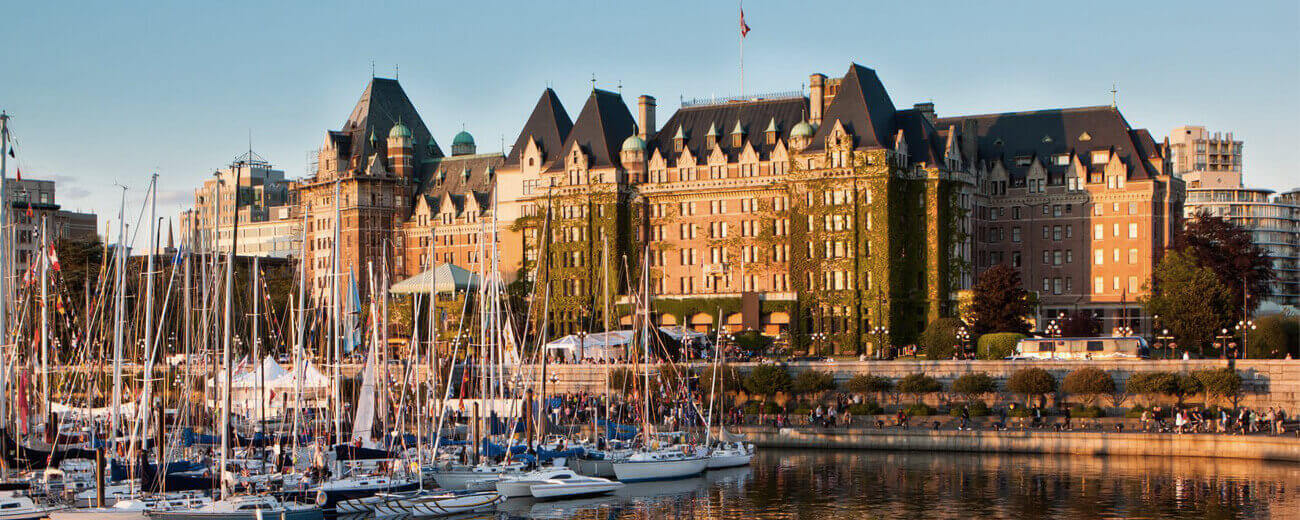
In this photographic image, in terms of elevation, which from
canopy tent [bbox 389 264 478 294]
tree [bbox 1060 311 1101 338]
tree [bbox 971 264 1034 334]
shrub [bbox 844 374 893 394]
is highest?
canopy tent [bbox 389 264 478 294]

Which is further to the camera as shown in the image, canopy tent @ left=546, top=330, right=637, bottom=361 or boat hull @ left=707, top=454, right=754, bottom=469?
canopy tent @ left=546, top=330, right=637, bottom=361

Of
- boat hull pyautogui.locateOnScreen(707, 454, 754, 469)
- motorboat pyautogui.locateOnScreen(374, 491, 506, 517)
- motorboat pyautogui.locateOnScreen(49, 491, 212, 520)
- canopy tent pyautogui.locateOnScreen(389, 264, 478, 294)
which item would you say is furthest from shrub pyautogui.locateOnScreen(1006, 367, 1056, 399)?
canopy tent pyautogui.locateOnScreen(389, 264, 478, 294)

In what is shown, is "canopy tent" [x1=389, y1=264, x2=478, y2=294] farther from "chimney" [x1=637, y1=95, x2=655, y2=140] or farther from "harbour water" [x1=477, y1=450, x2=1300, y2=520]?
"harbour water" [x1=477, y1=450, x2=1300, y2=520]

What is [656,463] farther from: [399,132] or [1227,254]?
[399,132]

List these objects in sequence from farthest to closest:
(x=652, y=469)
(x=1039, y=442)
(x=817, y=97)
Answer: (x=817, y=97) < (x=1039, y=442) < (x=652, y=469)

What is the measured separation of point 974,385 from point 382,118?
315ft

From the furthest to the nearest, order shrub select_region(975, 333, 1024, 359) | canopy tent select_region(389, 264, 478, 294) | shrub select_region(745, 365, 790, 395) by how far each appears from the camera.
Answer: canopy tent select_region(389, 264, 478, 294) → shrub select_region(975, 333, 1024, 359) → shrub select_region(745, 365, 790, 395)

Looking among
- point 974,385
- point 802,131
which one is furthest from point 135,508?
point 802,131

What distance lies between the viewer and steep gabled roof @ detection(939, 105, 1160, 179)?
147m

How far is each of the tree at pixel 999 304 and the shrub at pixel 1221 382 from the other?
1026 inches

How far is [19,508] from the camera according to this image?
64.6 metres

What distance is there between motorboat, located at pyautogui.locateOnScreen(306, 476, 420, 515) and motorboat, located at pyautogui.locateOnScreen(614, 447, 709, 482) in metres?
16.1

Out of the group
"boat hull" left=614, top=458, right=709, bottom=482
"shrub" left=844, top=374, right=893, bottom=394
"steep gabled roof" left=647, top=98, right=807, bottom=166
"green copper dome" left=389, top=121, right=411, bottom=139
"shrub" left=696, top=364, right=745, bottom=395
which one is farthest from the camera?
"green copper dome" left=389, top=121, right=411, bottom=139

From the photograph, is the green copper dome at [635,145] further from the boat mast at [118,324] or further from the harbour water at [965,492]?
the boat mast at [118,324]
